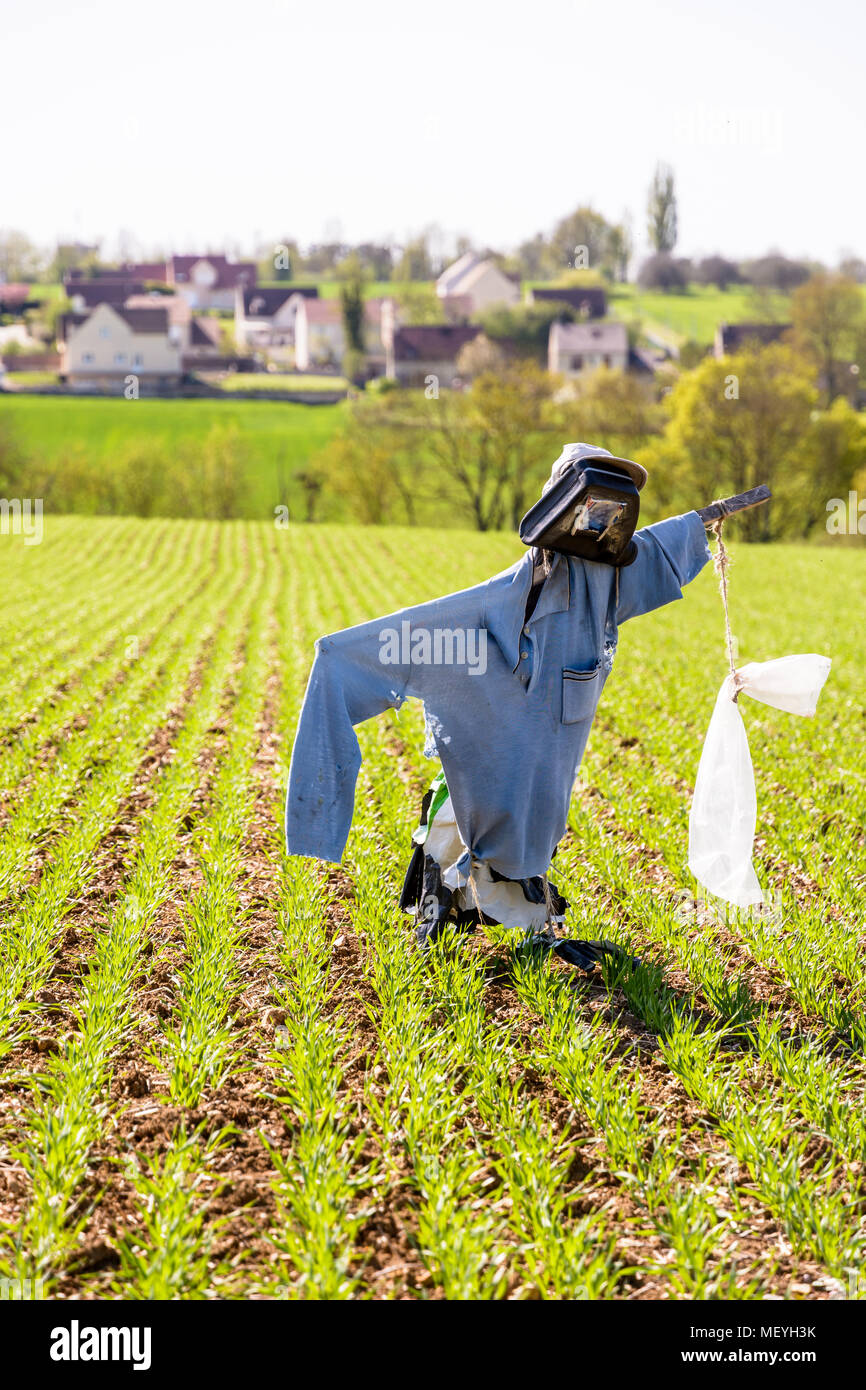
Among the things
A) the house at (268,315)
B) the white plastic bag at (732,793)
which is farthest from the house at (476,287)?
the white plastic bag at (732,793)

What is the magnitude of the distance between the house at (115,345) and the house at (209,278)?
43599 mm

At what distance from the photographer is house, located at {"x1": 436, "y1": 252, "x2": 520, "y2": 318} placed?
99688 mm

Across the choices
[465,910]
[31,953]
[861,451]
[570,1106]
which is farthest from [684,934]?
[861,451]

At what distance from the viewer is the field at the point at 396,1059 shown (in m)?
2.89

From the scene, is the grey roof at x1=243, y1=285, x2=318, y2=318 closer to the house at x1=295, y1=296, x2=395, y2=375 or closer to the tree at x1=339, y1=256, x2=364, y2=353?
Result: the house at x1=295, y1=296, x2=395, y2=375

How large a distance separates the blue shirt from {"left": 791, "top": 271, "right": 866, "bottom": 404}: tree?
60176 millimetres

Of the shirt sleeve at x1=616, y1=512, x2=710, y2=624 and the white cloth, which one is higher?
the shirt sleeve at x1=616, y1=512, x2=710, y2=624

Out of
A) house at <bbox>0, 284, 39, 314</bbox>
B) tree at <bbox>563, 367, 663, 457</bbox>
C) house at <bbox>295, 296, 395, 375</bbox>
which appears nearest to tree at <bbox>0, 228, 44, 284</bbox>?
house at <bbox>0, 284, 39, 314</bbox>

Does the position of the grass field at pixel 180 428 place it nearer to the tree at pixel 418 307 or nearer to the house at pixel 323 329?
the tree at pixel 418 307

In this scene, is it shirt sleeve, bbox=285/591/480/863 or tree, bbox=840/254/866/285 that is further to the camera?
tree, bbox=840/254/866/285

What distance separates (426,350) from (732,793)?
78.4 meters
